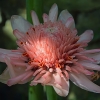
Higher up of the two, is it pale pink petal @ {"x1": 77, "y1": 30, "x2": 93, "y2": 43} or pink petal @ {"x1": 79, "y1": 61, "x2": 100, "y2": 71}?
pale pink petal @ {"x1": 77, "y1": 30, "x2": 93, "y2": 43}

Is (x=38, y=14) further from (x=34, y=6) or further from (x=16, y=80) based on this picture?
(x=16, y=80)

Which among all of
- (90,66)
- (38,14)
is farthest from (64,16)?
(90,66)

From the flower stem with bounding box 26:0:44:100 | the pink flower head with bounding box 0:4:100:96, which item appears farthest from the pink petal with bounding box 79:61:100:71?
the flower stem with bounding box 26:0:44:100

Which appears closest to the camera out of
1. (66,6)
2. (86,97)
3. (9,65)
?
(9,65)

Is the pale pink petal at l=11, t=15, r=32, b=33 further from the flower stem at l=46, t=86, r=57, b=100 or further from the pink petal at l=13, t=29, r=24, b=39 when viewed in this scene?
the flower stem at l=46, t=86, r=57, b=100

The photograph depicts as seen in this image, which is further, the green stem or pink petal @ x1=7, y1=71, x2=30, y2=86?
the green stem

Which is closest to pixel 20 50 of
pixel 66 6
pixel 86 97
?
pixel 86 97

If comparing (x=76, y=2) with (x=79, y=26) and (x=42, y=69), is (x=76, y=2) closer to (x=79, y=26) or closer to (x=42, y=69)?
(x=79, y=26)
